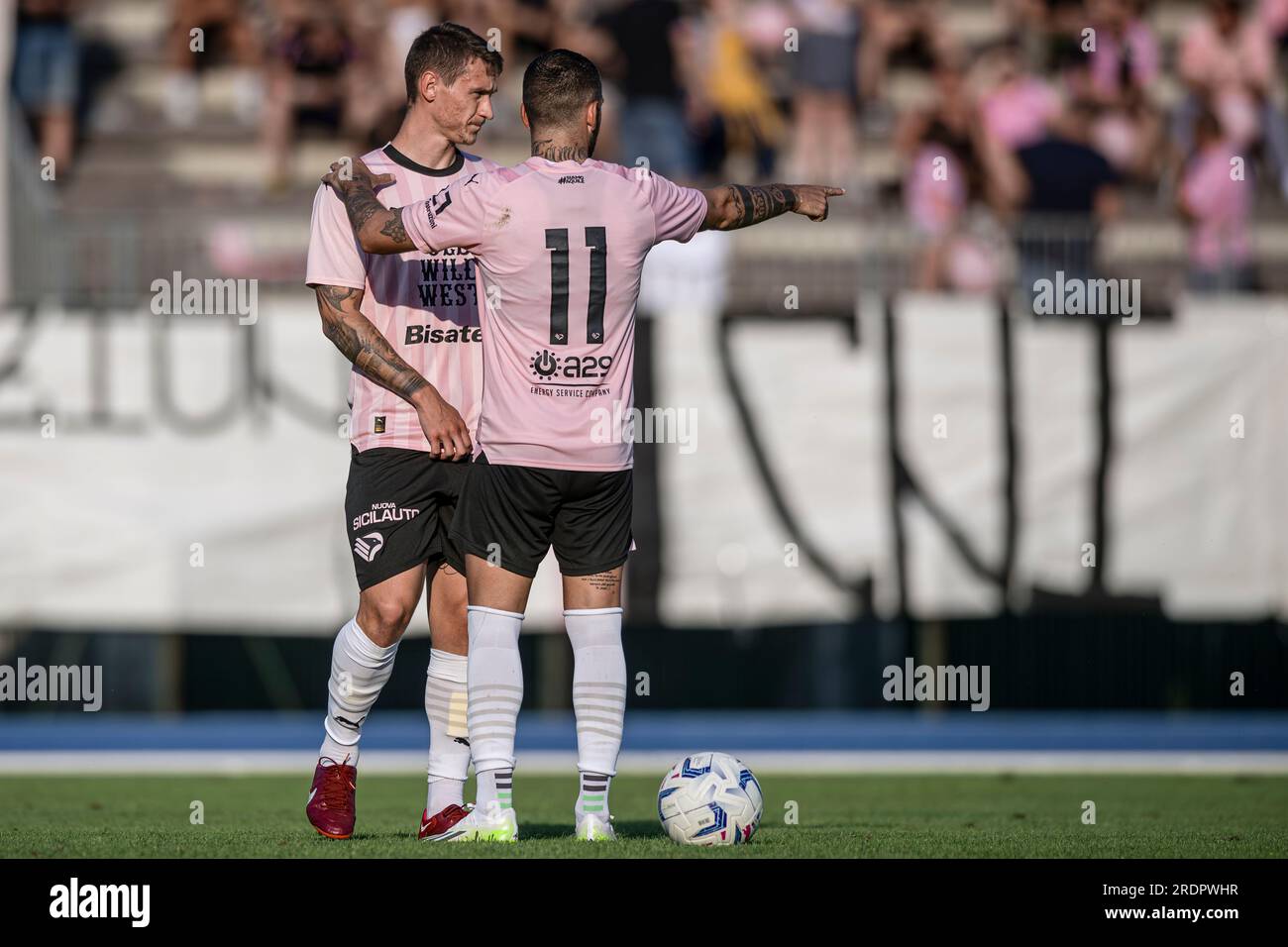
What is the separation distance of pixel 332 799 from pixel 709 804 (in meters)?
1.36

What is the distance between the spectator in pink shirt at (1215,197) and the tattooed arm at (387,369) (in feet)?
30.6

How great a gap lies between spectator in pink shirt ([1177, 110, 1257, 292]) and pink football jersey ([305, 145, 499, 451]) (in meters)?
8.99

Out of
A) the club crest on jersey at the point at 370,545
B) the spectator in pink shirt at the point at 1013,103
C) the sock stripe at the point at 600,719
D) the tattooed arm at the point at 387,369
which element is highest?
the spectator in pink shirt at the point at 1013,103

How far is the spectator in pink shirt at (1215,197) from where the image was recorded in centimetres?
1538

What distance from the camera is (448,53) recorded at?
712 centimetres

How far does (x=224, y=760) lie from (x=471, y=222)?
248 inches

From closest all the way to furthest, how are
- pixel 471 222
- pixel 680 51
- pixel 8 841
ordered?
pixel 471 222
pixel 8 841
pixel 680 51

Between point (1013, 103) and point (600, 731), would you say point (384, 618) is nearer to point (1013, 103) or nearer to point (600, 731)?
point (600, 731)

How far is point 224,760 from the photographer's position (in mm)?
11945

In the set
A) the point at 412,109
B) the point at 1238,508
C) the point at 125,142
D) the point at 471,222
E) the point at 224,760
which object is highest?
the point at 125,142

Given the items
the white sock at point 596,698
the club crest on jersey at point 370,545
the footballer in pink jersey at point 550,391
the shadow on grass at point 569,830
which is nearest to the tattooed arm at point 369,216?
the footballer in pink jersey at point 550,391

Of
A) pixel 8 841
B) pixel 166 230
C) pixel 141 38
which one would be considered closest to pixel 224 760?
pixel 166 230

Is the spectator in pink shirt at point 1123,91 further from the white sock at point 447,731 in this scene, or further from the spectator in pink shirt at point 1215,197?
the white sock at point 447,731

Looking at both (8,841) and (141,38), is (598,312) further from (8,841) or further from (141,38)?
(141,38)
